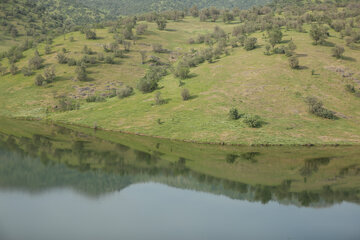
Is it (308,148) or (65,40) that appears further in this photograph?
(65,40)

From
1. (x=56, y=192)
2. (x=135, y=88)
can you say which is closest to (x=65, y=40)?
(x=135, y=88)

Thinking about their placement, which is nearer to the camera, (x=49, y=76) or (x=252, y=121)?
(x=252, y=121)

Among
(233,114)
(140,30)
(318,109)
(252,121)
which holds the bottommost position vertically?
(252,121)

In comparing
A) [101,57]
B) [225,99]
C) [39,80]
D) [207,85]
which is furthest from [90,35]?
[225,99]

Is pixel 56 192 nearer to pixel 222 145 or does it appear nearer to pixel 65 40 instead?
pixel 222 145

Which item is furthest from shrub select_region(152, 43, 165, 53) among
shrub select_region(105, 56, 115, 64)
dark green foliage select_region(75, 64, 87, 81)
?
dark green foliage select_region(75, 64, 87, 81)

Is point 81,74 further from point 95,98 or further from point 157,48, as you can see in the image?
point 157,48

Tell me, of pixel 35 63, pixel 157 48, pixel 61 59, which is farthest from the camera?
pixel 157 48
